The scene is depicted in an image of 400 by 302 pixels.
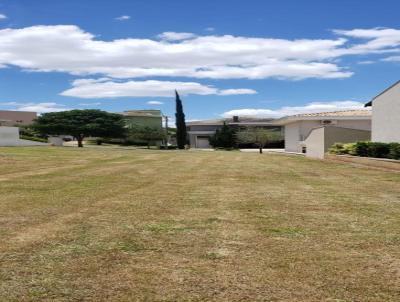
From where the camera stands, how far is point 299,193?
1191 cm

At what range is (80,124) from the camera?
7444 cm

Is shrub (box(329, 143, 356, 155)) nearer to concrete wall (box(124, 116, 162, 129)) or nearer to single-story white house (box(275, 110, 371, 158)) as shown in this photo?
single-story white house (box(275, 110, 371, 158))

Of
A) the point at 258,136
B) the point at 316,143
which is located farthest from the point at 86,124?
the point at 316,143

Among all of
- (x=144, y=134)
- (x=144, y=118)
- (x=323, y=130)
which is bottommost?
(x=323, y=130)

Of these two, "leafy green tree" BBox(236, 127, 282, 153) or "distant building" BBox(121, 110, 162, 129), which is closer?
"leafy green tree" BBox(236, 127, 282, 153)

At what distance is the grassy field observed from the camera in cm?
479

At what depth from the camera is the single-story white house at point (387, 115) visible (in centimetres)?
2462

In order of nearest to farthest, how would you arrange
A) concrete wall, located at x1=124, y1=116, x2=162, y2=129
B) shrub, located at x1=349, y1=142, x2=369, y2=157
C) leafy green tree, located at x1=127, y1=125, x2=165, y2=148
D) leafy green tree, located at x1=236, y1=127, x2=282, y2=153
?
shrub, located at x1=349, y1=142, x2=369, y2=157 → leafy green tree, located at x1=236, y1=127, x2=282, y2=153 → leafy green tree, located at x1=127, y1=125, x2=165, y2=148 → concrete wall, located at x1=124, y1=116, x2=162, y2=129

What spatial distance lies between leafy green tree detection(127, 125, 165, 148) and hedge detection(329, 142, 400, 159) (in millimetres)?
65505

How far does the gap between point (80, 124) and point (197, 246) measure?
231ft

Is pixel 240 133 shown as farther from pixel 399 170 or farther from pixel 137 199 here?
pixel 137 199

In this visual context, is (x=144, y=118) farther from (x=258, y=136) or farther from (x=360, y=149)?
(x=360, y=149)

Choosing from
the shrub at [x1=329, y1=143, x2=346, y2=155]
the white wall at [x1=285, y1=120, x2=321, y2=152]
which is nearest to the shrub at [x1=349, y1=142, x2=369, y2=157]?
the shrub at [x1=329, y1=143, x2=346, y2=155]

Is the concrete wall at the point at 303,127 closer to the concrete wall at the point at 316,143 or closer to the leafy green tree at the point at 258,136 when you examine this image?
the concrete wall at the point at 316,143
